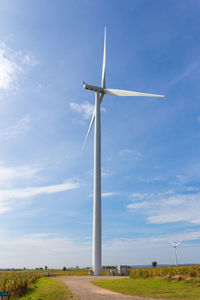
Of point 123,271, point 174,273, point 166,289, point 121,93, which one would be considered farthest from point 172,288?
point 121,93

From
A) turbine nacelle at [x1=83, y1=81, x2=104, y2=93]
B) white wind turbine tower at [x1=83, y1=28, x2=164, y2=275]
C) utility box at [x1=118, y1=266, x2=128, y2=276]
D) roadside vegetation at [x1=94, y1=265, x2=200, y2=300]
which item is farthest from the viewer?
turbine nacelle at [x1=83, y1=81, x2=104, y2=93]

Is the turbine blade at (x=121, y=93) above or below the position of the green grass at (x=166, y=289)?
above

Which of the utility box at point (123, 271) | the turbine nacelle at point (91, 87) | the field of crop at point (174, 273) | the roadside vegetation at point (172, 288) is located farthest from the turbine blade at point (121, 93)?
the roadside vegetation at point (172, 288)

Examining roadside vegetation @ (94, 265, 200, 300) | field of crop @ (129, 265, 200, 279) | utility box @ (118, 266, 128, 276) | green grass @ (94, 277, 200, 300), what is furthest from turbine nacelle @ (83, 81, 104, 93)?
green grass @ (94, 277, 200, 300)

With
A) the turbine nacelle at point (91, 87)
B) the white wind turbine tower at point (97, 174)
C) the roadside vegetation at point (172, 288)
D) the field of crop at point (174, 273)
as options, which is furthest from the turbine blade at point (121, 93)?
the roadside vegetation at point (172, 288)

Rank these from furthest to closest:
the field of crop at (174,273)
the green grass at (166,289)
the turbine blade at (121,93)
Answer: the turbine blade at (121,93), the field of crop at (174,273), the green grass at (166,289)

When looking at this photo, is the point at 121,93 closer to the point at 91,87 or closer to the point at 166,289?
the point at 91,87

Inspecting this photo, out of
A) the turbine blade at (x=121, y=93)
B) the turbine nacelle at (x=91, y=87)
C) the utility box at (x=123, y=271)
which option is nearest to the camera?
the utility box at (x=123, y=271)

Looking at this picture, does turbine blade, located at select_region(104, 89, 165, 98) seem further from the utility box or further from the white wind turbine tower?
the utility box

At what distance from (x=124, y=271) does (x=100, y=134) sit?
27358 millimetres

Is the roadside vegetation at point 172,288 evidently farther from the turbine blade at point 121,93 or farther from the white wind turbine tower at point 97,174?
the turbine blade at point 121,93

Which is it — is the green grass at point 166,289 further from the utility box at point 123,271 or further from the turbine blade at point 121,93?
the turbine blade at point 121,93

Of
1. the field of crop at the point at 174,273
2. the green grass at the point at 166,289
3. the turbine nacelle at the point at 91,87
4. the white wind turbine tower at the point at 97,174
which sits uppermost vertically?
the turbine nacelle at the point at 91,87

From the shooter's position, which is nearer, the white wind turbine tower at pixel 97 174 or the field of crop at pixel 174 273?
the field of crop at pixel 174 273
